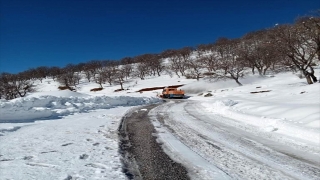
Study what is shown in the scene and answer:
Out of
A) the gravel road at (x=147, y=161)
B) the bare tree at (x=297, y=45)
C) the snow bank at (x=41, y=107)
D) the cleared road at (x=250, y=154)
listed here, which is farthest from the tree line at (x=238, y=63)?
the gravel road at (x=147, y=161)

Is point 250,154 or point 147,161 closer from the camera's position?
point 147,161

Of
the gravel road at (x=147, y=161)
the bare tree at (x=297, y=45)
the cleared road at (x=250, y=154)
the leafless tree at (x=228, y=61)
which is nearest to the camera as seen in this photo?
the gravel road at (x=147, y=161)

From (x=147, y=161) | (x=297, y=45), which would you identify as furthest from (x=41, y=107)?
(x=297, y=45)

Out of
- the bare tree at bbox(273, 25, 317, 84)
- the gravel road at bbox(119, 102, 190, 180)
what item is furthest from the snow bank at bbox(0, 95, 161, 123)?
the bare tree at bbox(273, 25, 317, 84)

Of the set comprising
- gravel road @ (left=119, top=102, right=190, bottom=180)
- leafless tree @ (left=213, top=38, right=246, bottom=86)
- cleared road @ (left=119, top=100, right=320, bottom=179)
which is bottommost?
cleared road @ (left=119, top=100, right=320, bottom=179)

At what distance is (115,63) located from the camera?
483 ft

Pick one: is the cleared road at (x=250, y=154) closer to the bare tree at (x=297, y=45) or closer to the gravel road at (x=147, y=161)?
the gravel road at (x=147, y=161)

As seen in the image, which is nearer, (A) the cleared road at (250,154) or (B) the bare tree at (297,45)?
(A) the cleared road at (250,154)

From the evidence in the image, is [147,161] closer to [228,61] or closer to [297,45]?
[297,45]

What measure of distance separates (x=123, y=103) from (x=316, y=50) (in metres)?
22.2

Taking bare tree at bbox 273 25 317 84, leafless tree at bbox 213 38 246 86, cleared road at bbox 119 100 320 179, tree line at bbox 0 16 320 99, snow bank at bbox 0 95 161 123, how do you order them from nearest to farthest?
cleared road at bbox 119 100 320 179, snow bank at bbox 0 95 161 123, bare tree at bbox 273 25 317 84, tree line at bbox 0 16 320 99, leafless tree at bbox 213 38 246 86

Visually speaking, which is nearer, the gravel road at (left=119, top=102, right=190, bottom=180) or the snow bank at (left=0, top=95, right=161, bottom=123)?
the gravel road at (left=119, top=102, right=190, bottom=180)

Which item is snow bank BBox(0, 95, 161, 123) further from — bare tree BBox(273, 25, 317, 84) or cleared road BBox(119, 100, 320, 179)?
bare tree BBox(273, 25, 317, 84)

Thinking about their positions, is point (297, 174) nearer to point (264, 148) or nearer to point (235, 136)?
point (264, 148)
